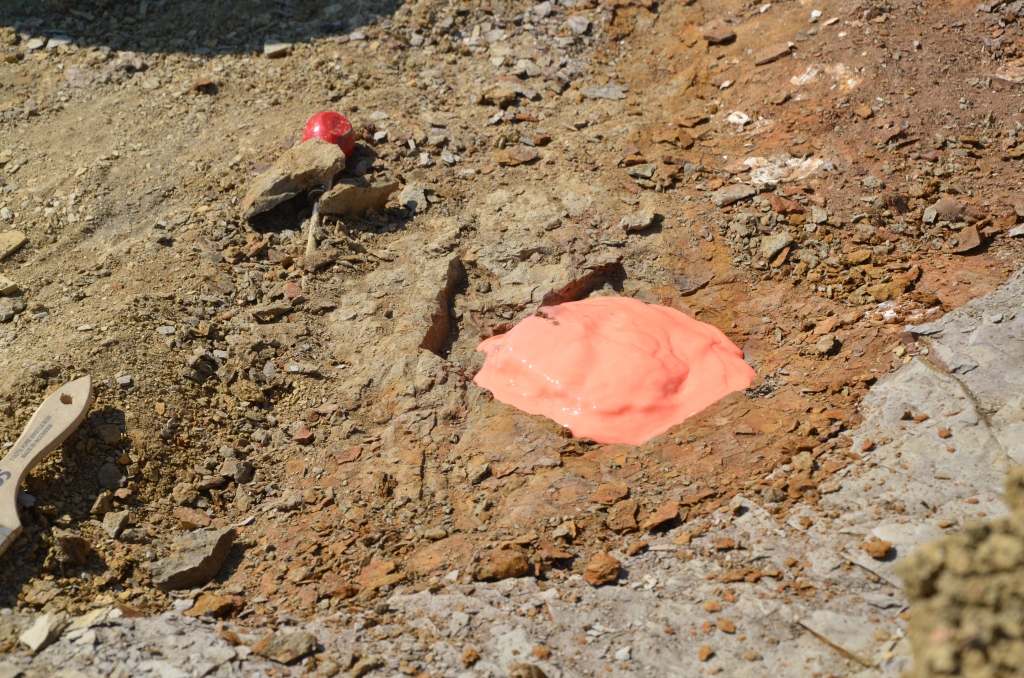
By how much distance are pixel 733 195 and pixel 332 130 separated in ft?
9.96

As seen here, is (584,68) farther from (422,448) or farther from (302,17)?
(422,448)

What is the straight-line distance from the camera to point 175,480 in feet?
14.1

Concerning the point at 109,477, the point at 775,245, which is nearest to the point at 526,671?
the point at 109,477

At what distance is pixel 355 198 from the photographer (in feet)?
19.3

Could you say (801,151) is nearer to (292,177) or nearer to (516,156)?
(516,156)

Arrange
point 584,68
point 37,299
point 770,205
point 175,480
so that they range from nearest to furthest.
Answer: point 175,480 < point 37,299 < point 770,205 < point 584,68

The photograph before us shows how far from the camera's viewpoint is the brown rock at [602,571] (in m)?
3.49

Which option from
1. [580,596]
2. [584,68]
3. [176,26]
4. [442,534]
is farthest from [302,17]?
[580,596]

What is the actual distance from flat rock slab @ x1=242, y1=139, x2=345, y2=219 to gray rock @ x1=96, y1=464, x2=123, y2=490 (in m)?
2.27

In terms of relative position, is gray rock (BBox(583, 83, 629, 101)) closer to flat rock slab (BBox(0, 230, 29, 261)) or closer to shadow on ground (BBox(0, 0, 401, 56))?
shadow on ground (BBox(0, 0, 401, 56))

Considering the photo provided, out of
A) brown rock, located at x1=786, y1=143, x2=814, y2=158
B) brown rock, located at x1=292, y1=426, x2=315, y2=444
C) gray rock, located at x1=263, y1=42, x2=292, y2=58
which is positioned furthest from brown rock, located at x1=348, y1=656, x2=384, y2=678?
gray rock, located at x1=263, y1=42, x2=292, y2=58

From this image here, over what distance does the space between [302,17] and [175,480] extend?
17.2ft

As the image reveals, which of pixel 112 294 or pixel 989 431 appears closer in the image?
pixel 989 431

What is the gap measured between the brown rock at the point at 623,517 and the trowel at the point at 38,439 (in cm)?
267
